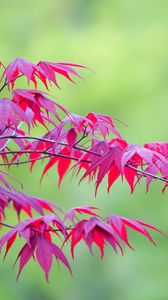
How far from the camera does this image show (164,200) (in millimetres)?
3785

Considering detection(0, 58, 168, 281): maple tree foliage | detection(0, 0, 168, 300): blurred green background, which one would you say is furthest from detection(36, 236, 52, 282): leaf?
detection(0, 0, 168, 300): blurred green background

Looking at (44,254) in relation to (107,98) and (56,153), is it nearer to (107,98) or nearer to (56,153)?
(56,153)

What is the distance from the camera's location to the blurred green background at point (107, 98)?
148 inches

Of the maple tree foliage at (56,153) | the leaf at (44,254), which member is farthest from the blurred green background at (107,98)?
the leaf at (44,254)

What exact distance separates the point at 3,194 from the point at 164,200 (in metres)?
2.73

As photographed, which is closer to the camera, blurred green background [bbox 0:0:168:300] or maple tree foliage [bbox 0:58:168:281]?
maple tree foliage [bbox 0:58:168:281]

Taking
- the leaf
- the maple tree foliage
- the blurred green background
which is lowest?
the blurred green background

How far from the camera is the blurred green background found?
3.76 meters

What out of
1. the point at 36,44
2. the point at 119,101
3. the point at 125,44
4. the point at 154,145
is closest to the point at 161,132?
the point at 119,101

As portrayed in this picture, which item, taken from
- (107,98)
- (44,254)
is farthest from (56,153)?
(107,98)

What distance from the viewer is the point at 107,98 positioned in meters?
3.95

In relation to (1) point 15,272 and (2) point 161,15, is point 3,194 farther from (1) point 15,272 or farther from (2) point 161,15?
(2) point 161,15

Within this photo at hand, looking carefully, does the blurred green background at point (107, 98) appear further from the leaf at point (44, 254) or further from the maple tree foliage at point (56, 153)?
the leaf at point (44, 254)

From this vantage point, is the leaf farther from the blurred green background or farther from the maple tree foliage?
the blurred green background
